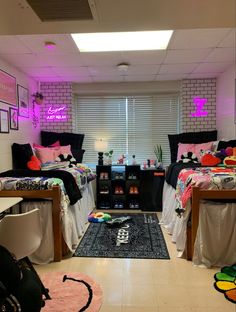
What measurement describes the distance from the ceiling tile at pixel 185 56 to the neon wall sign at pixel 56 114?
7.27ft

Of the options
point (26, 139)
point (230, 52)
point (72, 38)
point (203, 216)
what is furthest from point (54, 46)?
point (203, 216)

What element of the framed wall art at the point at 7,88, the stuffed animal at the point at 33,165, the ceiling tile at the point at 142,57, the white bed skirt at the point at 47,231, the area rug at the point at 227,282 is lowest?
the area rug at the point at 227,282

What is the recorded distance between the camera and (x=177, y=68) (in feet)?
13.7

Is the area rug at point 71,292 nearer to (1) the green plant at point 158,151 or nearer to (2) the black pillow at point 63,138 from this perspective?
(2) the black pillow at point 63,138

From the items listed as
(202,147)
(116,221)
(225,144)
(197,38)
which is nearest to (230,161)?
(225,144)

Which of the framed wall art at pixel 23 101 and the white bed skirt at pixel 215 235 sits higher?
the framed wall art at pixel 23 101

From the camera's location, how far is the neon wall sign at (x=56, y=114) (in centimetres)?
510

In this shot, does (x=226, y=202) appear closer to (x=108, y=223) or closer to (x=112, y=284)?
(x=112, y=284)

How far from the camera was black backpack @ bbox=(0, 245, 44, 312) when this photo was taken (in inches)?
60.7

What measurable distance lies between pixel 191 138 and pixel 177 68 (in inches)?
51.7

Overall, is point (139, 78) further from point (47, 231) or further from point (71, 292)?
point (71, 292)

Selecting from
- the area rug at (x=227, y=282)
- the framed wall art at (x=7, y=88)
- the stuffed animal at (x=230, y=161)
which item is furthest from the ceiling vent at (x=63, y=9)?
the stuffed animal at (x=230, y=161)

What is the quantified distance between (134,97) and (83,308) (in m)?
4.02

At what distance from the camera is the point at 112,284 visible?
7.66ft
